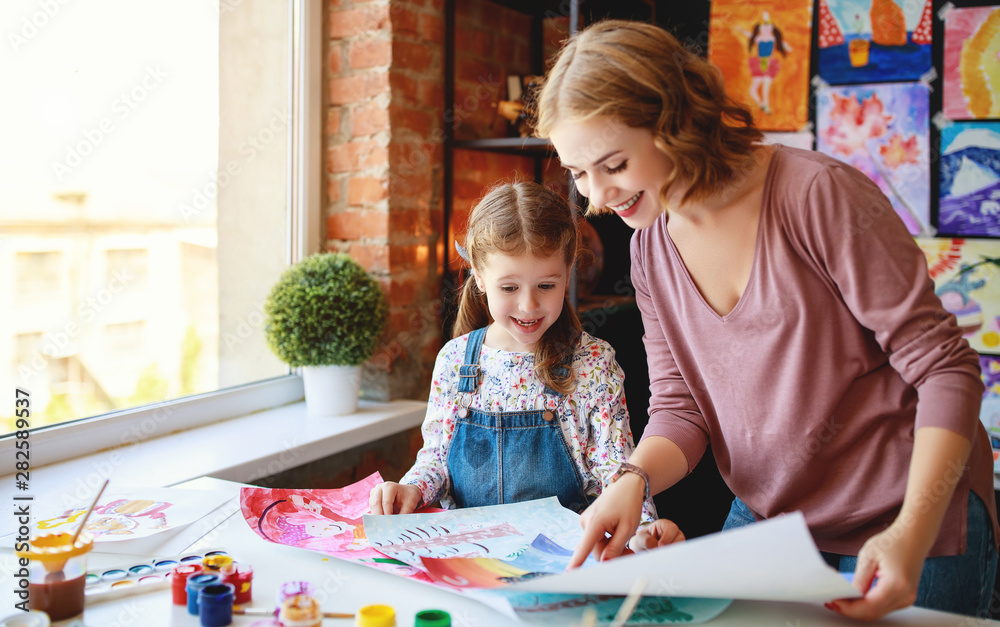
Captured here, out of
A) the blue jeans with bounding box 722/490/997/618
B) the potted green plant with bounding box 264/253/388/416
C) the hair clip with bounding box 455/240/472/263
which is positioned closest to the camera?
the blue jeans with bounding box 722/490/997/618

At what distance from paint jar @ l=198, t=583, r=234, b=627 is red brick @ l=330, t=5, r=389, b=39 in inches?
70.2

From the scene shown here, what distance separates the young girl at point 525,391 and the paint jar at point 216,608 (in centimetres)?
50

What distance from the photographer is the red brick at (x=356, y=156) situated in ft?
7.38

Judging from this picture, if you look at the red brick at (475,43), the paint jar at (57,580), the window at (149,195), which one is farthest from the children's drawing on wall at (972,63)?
the paint jar at (57,580)

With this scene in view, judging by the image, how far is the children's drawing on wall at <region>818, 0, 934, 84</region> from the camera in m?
2.15

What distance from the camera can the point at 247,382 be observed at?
2.24 m

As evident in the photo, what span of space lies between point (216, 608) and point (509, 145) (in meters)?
1.75

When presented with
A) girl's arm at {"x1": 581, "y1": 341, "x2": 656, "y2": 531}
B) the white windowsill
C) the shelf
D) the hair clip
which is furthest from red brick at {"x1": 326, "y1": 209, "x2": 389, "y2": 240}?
girl's arm at {"x1": 581, "y1": 341, "x2": 656, "y2": 531}

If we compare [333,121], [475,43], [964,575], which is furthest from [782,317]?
[475,43]

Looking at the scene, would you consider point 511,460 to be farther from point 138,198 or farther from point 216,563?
point 138,198

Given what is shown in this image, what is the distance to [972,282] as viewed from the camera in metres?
2.16

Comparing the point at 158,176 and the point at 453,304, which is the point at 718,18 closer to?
the point at 453,304

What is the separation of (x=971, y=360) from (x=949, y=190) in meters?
1.55

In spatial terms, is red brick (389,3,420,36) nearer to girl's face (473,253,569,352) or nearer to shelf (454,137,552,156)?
shelf (454,137,552,156)
